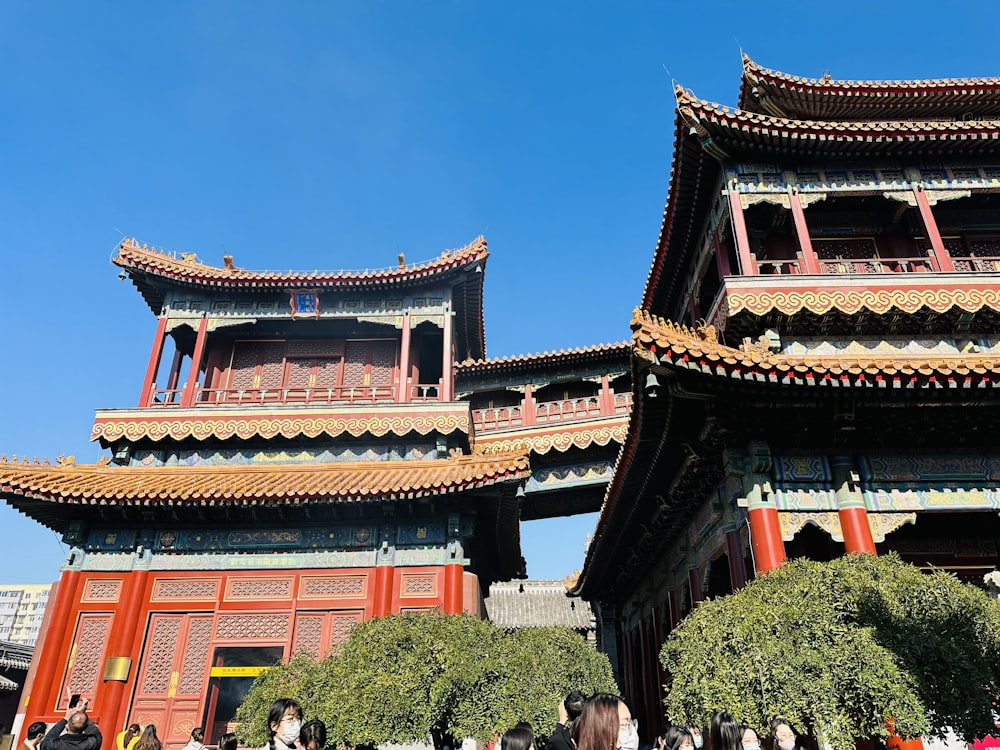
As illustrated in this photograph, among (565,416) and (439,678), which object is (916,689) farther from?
(565,416)

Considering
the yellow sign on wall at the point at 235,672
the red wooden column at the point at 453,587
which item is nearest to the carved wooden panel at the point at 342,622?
the yellow sign on wall at the point at 235,672

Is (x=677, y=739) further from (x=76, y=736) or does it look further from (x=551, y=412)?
(x=551, y=412)

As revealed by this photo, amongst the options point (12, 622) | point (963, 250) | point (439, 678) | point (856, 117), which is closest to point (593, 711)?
point (439, 678)

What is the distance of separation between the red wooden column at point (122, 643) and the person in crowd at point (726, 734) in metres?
11.8

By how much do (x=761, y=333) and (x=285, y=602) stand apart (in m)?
10.2

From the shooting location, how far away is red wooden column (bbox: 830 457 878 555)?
8492 millimetres

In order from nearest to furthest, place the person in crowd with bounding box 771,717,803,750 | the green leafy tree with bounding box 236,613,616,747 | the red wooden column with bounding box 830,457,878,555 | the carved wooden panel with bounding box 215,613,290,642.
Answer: the person in crowd with bounding box 771,717,803,750, the green leafy tree with bounding box 236,613,616,747, the red wooden column with bounding box 830,457,878,555, the carved wooden panel with bounding box 215,613,290,642

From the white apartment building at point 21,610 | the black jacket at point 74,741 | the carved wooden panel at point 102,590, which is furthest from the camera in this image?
the white apartment building at point 21,610

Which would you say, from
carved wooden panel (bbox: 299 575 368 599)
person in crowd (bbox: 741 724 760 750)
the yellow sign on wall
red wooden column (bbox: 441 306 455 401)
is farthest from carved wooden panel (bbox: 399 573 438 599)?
person in crowd (bbox: 741 724 760 750)

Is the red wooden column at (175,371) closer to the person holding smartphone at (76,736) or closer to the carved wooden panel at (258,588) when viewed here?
the carved wooden panel at (258,588)

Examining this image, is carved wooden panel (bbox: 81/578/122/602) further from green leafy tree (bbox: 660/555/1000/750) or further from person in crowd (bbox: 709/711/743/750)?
person in crowd (bbox: 709/711/743/750)

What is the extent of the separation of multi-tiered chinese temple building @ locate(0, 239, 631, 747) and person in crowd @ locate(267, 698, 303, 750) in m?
7.04

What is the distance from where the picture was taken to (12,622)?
118312 mm

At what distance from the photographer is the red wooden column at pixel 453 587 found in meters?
12.7
